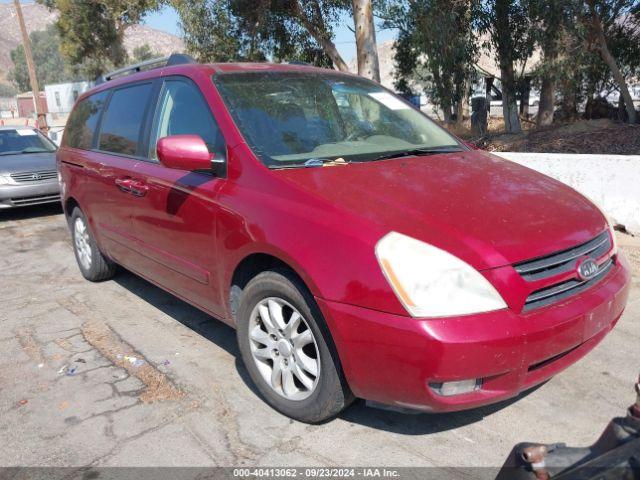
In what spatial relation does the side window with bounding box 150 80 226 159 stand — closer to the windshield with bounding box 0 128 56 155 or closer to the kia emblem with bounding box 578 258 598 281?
the kia emblem with bounding box 578 258 598 281

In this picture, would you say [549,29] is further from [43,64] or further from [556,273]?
[43,64]

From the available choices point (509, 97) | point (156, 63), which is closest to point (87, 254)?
point (156, 63)

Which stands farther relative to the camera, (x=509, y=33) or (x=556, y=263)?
(x=509, y=33)

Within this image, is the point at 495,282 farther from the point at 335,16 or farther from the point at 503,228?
the point at 335,16

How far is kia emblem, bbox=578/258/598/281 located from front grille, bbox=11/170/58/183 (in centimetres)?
846

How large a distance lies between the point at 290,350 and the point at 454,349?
36.0 inches

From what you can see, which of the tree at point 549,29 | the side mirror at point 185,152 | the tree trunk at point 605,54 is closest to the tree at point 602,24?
the tree trunk at point 605,54

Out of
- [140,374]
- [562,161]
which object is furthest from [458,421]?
[562,161]

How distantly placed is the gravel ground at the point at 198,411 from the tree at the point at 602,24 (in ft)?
23.2

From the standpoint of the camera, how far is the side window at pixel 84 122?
5078mm

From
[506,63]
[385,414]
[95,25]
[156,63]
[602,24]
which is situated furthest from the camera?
[95,25]

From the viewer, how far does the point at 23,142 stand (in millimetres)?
10031

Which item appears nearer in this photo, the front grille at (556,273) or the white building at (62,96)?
the front grille at (556,273)

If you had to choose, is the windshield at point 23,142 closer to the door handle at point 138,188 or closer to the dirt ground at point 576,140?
the door handle at point 138,188
